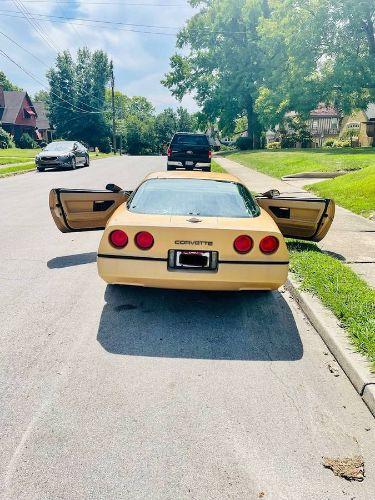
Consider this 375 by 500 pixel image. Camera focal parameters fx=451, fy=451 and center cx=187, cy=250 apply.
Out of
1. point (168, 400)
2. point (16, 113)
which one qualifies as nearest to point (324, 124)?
point (16, 113)

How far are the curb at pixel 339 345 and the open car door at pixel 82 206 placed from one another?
9.39ft

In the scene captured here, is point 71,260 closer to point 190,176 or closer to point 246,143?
point 190,176

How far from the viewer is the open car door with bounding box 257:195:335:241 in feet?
20.9

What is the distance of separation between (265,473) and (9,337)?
2.55 metres

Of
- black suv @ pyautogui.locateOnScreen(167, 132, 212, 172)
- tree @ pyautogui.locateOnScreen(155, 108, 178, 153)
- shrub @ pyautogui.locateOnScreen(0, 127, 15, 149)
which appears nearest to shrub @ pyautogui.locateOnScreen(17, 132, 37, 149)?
shrub @ pyautogui.locateOnScreen(0, 127, 15, 149)

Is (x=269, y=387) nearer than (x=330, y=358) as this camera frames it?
Yes

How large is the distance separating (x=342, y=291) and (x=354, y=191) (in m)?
8.28

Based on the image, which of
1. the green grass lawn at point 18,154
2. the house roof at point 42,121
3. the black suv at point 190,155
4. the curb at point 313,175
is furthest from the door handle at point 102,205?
the house roof at point 42,121

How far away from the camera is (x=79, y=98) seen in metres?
66.5

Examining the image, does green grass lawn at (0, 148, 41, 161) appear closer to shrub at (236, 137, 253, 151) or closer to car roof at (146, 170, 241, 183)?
shrub at (236, 137, 253, 151)

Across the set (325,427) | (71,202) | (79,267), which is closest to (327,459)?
(325,427)

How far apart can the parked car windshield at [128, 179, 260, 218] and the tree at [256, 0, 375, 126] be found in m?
33.4

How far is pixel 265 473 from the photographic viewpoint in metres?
2.47

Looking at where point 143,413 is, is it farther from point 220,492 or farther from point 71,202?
Answer: point 71,202
